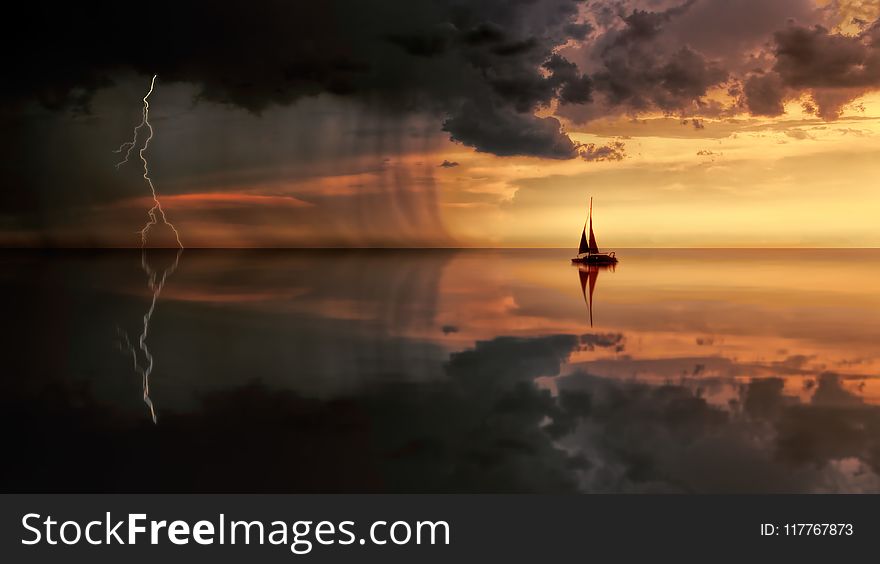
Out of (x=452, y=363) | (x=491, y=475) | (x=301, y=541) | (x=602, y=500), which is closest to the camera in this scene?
(x=301, y=541)

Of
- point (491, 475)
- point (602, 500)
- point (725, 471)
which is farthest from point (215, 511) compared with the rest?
point (725, 471)

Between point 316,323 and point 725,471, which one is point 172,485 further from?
point 316,323

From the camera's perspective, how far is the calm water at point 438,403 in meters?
9.76

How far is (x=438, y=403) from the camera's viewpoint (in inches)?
539

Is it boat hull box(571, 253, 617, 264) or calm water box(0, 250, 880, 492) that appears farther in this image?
boat hull box(571, 253, 617, 264)

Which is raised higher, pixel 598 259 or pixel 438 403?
pixel 598 259

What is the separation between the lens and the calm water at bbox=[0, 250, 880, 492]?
976 cm

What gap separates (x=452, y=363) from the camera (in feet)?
58.9

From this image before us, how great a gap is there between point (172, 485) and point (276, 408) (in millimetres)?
4004

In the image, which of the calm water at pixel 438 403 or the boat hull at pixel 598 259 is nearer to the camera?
the calm water at pixel 438 403

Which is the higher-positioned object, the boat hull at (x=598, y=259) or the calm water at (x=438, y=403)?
the boat hull at (x=598, y=259)

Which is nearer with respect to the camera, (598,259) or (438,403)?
(438,403)

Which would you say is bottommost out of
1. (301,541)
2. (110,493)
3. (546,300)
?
(301,541)

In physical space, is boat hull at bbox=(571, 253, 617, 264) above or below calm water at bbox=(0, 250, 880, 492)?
above
